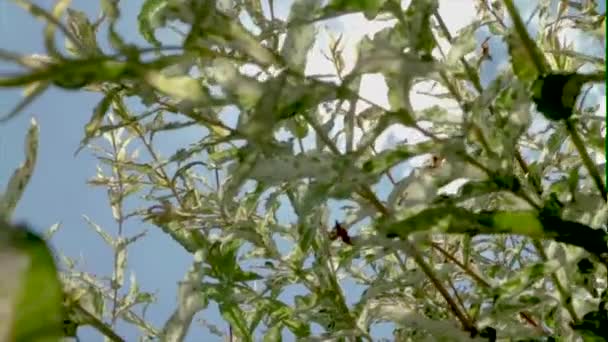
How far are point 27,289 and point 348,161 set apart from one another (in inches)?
19.0

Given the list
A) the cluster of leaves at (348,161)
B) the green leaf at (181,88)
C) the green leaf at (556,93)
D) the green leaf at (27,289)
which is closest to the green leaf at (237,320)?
the cluster of leaves at (348,161)

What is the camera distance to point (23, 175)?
56 centimetres

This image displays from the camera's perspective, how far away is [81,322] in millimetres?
828

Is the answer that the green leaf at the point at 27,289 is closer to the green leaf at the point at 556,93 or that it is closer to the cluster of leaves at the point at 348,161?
the cluster of leaves at the point at 348,161

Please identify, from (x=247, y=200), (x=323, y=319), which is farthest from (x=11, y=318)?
(x=323, y=319)

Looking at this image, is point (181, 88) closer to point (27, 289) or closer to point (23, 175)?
point (23, 175)

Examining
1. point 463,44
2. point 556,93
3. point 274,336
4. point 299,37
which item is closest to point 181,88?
point 299,37

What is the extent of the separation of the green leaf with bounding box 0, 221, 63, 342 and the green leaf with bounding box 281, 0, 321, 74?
0.49m

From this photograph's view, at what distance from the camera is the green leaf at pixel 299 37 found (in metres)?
0.64

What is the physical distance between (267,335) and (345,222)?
0.38 meters

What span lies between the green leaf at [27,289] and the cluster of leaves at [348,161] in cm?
17

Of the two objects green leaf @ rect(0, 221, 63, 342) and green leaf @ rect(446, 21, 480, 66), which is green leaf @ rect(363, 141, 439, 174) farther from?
green leaf @ rect(0, 221, 63, 342)

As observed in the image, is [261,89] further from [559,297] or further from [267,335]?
[267,335]

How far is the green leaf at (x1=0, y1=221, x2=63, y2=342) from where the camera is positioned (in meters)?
0.14
